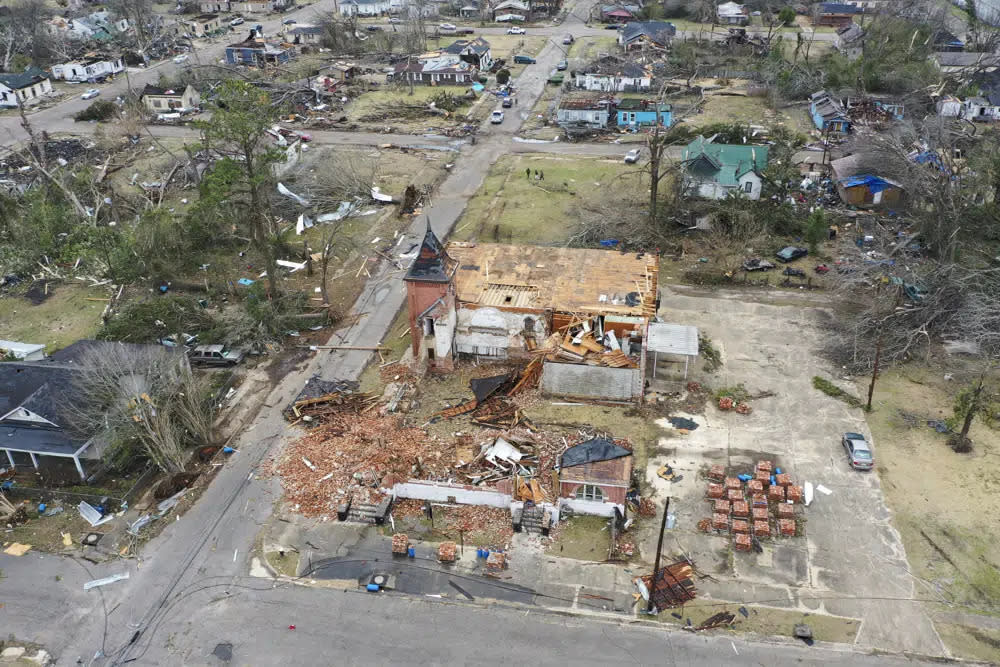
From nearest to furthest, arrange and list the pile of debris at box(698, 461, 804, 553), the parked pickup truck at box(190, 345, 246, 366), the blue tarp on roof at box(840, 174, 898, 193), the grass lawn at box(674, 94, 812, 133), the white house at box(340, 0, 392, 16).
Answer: the pile of debris at box(698, 461, 804, 553) → the parked pickup truck at box(190, 345, 246, 366) → the blue tarp on roof at box(840, 174, 898, 193) → the grass lawn at box(674, 94, 812, 133) → the white house at box(340, 0, 392, 16)

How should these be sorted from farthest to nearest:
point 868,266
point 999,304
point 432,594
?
point 868,266 < point 999,304 < point 432,594

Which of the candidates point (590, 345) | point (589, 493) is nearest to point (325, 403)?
point (590, 345)

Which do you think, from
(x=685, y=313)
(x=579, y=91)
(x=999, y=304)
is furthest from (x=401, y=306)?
(x=579, y=91)

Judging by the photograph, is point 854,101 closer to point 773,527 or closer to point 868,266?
point 868,266

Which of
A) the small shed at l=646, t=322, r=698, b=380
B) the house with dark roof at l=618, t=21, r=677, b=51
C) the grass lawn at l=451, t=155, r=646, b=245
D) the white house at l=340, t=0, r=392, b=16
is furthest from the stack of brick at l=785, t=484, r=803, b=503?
the white house at l=340, t=0, r=392, b=16

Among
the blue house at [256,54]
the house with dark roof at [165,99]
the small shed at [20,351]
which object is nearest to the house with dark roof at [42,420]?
the small shed at [20,351]

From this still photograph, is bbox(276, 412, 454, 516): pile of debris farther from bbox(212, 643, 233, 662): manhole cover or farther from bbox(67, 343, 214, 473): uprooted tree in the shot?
bbox(212, 643, 233, 662): manhole cover

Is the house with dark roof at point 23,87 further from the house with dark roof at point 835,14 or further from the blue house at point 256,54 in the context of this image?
the house with dark roof at point 835,14
